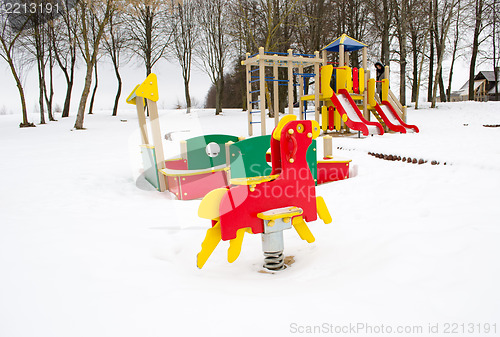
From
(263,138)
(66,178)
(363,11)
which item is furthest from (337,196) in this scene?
(363,11)

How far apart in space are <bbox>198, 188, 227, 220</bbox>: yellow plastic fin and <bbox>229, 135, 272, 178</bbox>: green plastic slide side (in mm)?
2765

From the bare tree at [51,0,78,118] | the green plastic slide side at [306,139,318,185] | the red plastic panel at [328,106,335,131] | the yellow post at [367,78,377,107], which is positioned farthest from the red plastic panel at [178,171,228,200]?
the bare tree at [51,0,78,118]

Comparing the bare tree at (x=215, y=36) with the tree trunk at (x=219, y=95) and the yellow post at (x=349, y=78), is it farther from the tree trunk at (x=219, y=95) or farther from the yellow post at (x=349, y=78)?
the yellow post at (x=349, y=78)

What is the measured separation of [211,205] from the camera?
7.77 feet

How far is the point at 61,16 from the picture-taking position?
18.8 m

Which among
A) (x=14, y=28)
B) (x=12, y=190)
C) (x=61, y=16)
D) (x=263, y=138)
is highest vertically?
(x=61, y=16)

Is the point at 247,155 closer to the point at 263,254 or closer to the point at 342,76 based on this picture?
the point at 263,254

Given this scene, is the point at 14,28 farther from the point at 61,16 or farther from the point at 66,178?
the point at 66,178

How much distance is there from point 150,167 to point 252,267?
4041 millimetres

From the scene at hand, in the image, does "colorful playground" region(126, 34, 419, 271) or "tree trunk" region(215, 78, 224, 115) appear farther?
"tree trunk" region(215, 78, 224, 115)

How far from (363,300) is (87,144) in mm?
10869

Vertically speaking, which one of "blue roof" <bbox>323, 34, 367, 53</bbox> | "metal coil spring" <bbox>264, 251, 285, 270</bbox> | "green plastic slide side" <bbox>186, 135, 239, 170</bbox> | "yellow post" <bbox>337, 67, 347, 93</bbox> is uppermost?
"blue roof" <bbox>323, 34, 367, 53</bbox>

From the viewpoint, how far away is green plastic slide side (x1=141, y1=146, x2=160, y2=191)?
5774 mm

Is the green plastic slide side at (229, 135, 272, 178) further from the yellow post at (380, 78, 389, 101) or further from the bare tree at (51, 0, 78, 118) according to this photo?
the bare tree at (51, 0, 78, 118)
